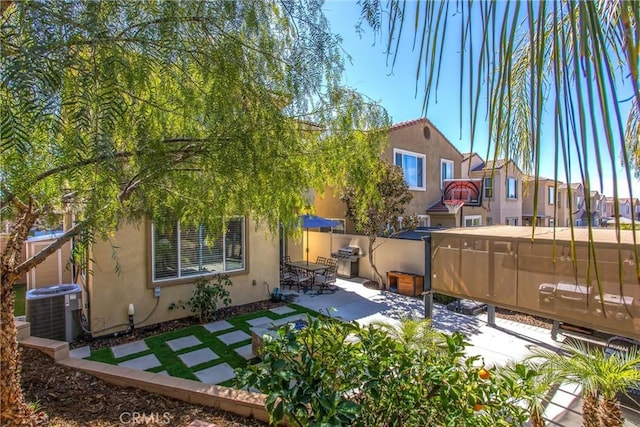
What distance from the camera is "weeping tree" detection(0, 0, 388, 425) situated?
7.53 feet

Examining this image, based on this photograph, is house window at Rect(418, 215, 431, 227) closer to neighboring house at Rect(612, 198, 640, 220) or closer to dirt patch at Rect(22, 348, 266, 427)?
dirt patch at Rect(22, 348, 266, 427)

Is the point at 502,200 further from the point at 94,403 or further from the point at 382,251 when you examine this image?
the point at 94,403

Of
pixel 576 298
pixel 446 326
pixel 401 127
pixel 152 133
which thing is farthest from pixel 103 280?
pixel 401 127

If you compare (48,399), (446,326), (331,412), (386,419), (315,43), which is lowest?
(446,326)

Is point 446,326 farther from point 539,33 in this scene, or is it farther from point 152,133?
point 539,33

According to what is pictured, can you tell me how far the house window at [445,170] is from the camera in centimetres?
1898

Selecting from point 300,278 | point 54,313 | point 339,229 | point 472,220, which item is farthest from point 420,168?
point 54,313

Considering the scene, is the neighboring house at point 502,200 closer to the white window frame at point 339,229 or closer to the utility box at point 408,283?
the white window frame at point 339,229

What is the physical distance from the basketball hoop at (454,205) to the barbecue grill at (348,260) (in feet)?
17.3

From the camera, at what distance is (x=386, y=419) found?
2.76 m

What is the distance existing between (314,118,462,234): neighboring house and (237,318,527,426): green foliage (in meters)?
13.1

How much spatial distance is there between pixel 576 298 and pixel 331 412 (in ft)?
19.0

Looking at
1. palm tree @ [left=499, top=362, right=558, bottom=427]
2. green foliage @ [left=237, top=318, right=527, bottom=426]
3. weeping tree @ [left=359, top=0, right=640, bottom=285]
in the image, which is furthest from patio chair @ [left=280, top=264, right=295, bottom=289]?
weeping tree @ [left=359, top=0, right=640, bottom=285]

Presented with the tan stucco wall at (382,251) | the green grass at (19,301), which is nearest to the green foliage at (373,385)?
the tan stucco wall at (382,251)
